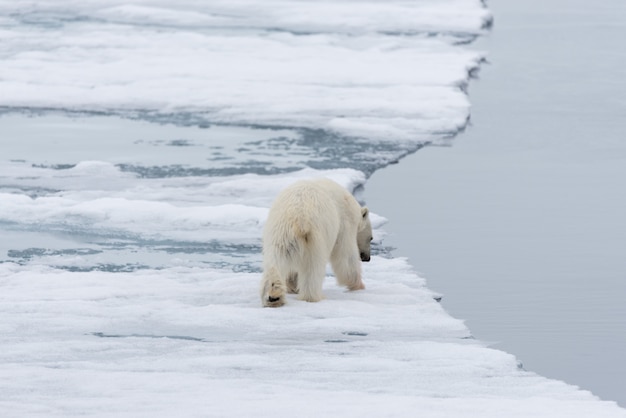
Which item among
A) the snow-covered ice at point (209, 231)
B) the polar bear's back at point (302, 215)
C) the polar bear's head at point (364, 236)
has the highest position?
the polar bear's back at point (302, 215)

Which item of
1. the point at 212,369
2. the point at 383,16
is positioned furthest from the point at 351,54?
the point at 212,369

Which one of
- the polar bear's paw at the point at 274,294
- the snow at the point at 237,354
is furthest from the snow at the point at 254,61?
the polar bear's paw at the point at 274,294

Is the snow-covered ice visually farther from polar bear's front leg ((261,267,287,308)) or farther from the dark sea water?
the dark sea water

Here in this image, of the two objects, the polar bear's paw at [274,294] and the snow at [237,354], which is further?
the polar bear's paw at [274,294]

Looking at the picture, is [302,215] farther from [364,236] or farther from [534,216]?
[534,216]

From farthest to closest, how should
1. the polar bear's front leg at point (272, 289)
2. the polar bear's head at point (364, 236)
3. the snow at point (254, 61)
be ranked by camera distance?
the snow at point (254, 61)
the polar bear's head at point (364, 236)
the polar bear's front leg at point (272, 289)

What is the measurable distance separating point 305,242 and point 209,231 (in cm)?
202

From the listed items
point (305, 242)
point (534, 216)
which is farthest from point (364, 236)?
point (534, 216)

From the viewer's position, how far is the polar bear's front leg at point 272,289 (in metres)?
5.86

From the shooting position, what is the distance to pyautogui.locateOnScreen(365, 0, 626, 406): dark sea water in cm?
592

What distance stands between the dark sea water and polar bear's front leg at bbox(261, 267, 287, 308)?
907 millimetres

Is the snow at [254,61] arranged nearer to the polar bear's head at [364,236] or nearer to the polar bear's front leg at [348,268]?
the polar bear's head at [364,236]

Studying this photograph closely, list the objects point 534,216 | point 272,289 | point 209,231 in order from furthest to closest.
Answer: point 534,216 < point 209,231 < point 272,289

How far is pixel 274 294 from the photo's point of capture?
5.88m
